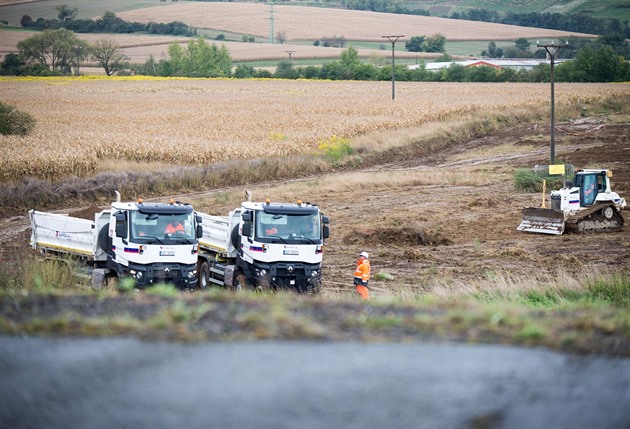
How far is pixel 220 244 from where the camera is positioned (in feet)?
74.9

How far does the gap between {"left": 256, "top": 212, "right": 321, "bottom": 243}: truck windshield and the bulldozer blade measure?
37.2 ft

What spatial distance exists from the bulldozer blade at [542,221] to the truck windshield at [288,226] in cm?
1134

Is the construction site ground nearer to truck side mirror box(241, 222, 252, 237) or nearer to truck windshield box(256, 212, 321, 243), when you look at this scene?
truck windshield box(256, 212, 321, 243)

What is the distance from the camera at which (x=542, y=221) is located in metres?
29.7

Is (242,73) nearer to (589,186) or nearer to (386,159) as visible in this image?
(386,159)

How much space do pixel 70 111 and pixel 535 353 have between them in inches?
2716

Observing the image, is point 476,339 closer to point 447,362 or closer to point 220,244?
point 447,362

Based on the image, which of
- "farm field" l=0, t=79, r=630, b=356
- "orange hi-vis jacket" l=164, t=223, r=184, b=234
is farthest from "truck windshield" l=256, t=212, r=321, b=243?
"orange hi-vis jacket" l=164, t=223, r=184, b=234

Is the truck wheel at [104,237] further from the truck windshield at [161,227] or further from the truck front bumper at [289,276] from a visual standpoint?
the truck front bumper at [289,276]

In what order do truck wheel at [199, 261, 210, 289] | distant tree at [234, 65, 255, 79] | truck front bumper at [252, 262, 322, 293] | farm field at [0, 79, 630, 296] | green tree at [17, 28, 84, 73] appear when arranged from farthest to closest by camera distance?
distant tree at [234, 65, 255, 79]
green tree at [17, 28, 84, 73]
farm field at [0, 79, 630, 296]
truck wheel at [199, 261, 210, 289]
truck front bumper at [252, 262, 322, 293]

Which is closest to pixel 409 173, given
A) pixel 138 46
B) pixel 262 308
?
pixel 262 308

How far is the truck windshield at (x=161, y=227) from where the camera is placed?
820 inches

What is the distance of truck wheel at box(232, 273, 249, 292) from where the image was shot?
21016 mm

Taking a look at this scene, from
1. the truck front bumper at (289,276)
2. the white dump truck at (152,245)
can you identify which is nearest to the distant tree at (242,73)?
the white dump truck at (152,245)
